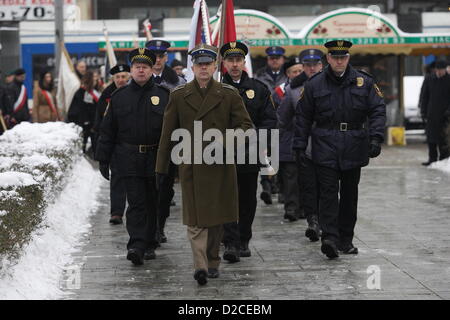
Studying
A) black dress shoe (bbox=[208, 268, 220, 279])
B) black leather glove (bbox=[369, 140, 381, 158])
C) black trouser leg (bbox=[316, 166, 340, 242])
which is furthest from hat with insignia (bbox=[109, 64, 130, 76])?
black dress shoe (bbox=[208, 268, 220, 279])

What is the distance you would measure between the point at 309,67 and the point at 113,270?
3651 millimetres

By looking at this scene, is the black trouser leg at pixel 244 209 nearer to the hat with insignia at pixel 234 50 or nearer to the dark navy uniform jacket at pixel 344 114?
the dark navy uniform jacket at pixel 344 114

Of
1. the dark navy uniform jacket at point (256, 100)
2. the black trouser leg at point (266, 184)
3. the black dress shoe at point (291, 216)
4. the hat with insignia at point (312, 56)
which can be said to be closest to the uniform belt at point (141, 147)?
the dark navy uniform jacket at point (256, 100)

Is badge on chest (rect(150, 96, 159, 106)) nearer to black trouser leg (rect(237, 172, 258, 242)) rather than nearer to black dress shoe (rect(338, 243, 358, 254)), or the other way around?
black trouser leg (rect(237, 172, 258, 242))

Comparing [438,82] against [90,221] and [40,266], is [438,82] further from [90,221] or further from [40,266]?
[40,266]

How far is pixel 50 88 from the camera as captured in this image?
18.5 metres

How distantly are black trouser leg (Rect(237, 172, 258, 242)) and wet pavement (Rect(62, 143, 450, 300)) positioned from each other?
25 centimetres

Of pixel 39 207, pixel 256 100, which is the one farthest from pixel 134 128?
pixel 256 100

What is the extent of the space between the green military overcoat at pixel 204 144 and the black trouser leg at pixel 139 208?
0.83 meters

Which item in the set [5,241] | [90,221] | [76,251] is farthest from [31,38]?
[5,241]

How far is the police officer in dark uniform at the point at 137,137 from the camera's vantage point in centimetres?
864

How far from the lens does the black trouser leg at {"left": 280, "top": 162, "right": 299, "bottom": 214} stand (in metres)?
11.2

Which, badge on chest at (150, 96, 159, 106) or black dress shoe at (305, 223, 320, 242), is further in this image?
black dress shoe at (305, 223, 320, 242)

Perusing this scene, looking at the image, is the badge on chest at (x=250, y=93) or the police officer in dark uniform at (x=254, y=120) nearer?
the police officer in dark uniform at (x=254, y=120)
